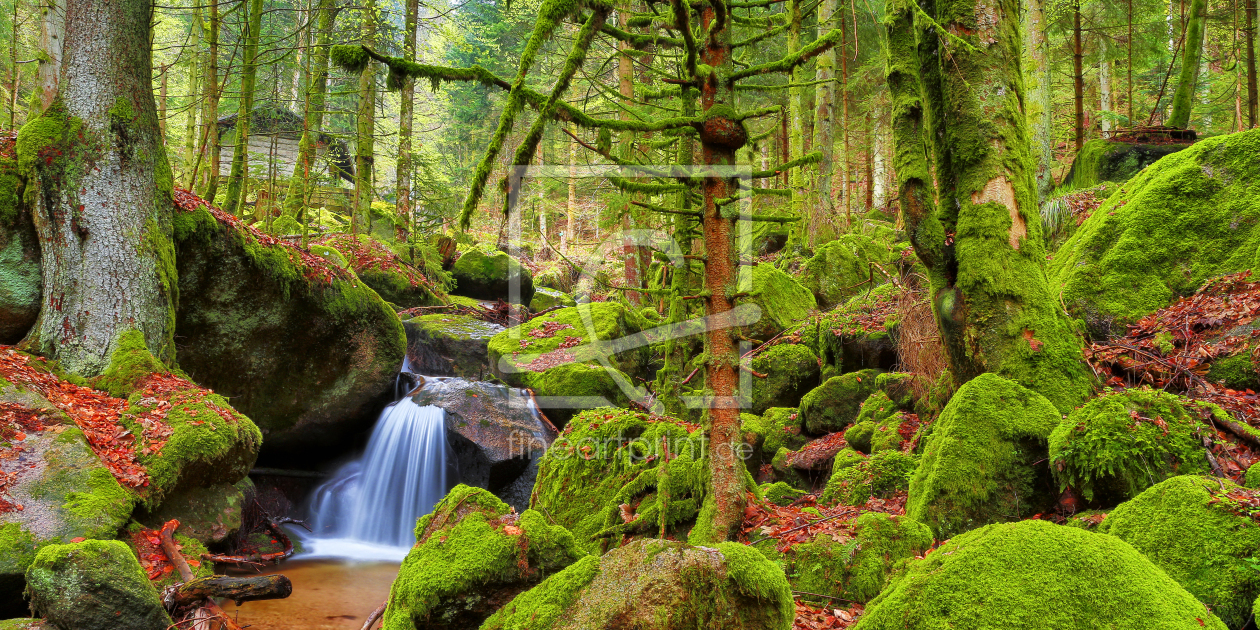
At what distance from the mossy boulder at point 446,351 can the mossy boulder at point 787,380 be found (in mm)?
5242

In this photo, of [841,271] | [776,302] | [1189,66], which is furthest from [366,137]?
[1189,66]

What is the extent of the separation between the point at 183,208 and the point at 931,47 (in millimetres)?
8154

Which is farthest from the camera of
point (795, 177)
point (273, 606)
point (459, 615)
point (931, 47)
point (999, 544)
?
point (795, 177)

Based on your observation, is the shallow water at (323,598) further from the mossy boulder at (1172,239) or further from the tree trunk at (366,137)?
the tree trunk at (366,137)

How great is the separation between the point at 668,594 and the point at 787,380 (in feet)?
21.1

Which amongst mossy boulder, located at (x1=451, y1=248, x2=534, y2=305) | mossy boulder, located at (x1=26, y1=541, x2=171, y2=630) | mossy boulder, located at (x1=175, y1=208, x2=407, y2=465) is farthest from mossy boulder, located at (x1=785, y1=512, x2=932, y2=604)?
mossy boulder, located at (x1=451, y1=248, x2=534, y2=305)

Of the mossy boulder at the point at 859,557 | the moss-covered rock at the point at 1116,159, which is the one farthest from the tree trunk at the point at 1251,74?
the mossy boulder at the point at 859,557

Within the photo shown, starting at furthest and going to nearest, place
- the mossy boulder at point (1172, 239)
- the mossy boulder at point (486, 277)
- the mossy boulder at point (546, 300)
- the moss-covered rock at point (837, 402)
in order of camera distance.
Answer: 1. the mossy boulder at point (486, 277)
2. the mossy boulder at point (546, 300)
3. the moss-covered rock at point (837, 402)
4. the mossy boulder at point (1172, 239)

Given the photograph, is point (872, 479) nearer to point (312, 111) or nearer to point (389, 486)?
point (389, 486)

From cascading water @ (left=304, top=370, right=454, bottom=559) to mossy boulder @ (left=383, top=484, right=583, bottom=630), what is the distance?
5.89 metres

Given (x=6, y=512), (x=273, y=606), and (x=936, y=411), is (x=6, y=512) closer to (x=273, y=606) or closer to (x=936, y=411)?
(x=273, y=606)

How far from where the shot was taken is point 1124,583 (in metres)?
2.24

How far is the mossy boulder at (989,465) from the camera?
408 cm

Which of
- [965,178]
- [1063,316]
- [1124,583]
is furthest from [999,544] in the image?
[965,178]
